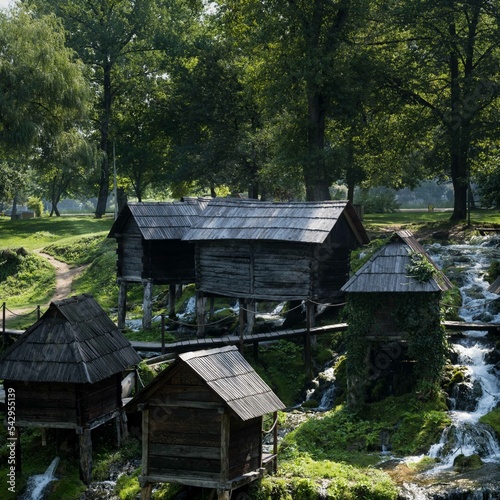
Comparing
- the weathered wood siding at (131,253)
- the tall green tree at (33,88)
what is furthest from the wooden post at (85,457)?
the tall green tree at (33,88)

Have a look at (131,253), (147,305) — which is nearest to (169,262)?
(131,253)

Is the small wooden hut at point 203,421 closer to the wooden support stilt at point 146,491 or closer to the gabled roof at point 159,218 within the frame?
the wooden support stilt at point 146,491

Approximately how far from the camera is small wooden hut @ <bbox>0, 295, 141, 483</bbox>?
22969mm

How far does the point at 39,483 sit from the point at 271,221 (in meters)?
12.0

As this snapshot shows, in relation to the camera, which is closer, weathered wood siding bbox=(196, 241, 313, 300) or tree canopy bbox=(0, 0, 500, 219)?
weathered wood siding bbox=(196, 241, 313, 300)

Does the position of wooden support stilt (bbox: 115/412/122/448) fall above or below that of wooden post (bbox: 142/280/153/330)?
below

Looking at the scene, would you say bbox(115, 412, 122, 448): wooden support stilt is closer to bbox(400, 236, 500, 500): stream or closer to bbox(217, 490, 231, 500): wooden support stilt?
bbox(217, 490, 231, 500): wooden support stilt

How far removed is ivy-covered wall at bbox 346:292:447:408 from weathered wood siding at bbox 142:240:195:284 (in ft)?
30.3

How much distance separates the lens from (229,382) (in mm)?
19281

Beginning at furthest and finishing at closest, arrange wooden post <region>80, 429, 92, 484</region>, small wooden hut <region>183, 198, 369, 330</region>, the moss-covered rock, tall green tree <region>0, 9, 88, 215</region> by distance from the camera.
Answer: tall green tree <region>0, 9, 88, 215</region> < small wooden hut <region>183, 198, 369, 330</region> < wooden post <region>80, 429, 92, 484</region> < the moss-covered rock

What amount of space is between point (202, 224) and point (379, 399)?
31.5 ft

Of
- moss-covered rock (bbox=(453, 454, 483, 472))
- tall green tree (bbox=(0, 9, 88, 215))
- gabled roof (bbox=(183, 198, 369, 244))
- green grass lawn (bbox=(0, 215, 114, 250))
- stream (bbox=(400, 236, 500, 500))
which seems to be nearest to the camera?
stream (bbox=(400, 236, 500, 500))

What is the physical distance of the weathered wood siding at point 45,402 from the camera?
23.4 meters

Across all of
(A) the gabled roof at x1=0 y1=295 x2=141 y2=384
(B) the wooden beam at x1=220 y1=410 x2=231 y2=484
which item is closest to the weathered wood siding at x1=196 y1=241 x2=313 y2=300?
(A) the gabled roof at x1=0 y1=295 x2=141 y2=384
